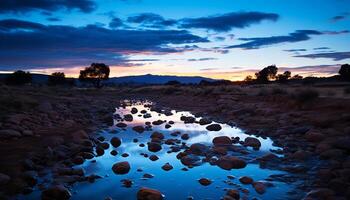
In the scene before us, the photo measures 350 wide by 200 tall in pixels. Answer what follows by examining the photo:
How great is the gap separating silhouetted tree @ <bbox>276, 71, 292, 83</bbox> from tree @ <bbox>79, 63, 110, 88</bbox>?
39.2 meters

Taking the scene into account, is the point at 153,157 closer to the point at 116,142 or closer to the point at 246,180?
the point at 116,142

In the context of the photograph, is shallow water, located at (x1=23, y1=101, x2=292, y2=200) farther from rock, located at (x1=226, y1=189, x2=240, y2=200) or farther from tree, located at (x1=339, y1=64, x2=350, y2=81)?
tree, located at (x1=339, y1=64, x2=350, y2=81)

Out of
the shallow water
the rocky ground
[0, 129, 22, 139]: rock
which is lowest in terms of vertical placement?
the shallow water

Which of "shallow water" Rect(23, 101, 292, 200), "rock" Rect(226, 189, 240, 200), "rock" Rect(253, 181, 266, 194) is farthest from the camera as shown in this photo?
"rock" Rect(253, 181, 266, 194)

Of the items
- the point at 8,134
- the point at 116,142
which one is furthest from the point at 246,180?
the point at 8,134

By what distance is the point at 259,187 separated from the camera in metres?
7.11

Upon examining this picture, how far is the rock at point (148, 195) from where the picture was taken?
21.2 feet

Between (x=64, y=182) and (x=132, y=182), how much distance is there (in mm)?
1505

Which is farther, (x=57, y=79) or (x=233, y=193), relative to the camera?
(x=57, y=79)

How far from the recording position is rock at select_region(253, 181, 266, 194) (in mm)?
7014

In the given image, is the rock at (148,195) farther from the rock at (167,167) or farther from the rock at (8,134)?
the rock at (8,134)

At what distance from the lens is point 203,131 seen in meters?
15.5

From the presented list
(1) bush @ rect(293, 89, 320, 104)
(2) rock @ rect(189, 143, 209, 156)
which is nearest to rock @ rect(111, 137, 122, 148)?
(2) rock @ rect(189, 143, 209, 156)

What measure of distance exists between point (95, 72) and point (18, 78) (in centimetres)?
1530
